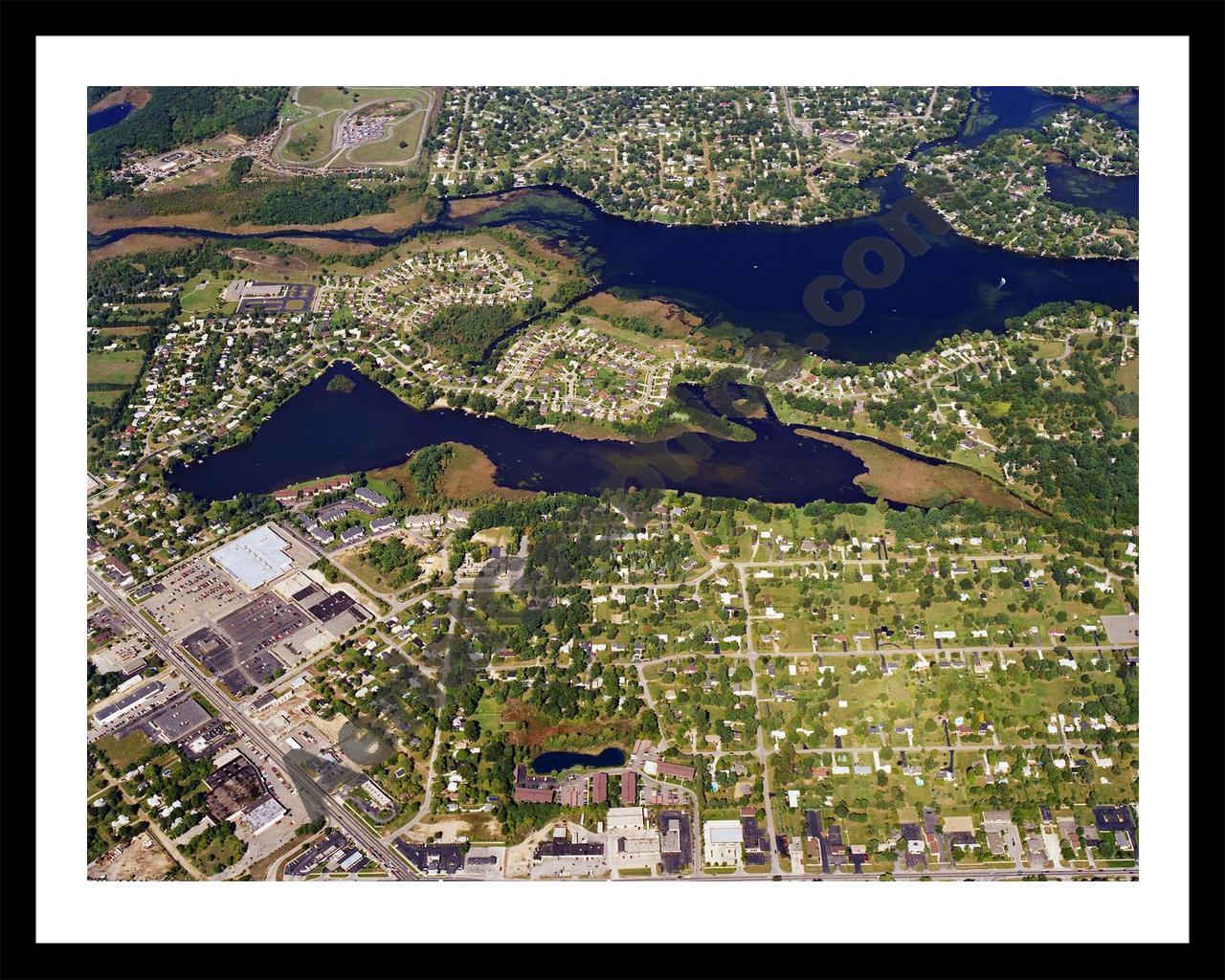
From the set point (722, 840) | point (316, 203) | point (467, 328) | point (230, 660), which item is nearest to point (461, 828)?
point (722, 840)

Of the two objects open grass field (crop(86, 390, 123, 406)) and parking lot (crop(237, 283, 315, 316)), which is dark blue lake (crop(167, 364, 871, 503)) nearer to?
open grass field (crop(86, 390, 123, 406))

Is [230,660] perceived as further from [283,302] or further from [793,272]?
[793,272]

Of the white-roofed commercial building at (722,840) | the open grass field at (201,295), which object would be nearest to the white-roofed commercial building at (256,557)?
the open grass field at (201,295)

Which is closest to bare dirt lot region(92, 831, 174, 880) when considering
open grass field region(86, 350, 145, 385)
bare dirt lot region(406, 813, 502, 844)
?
bare dirt lot region(406, 813, 502, 844)

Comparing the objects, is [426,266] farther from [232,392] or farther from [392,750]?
[392,750]
